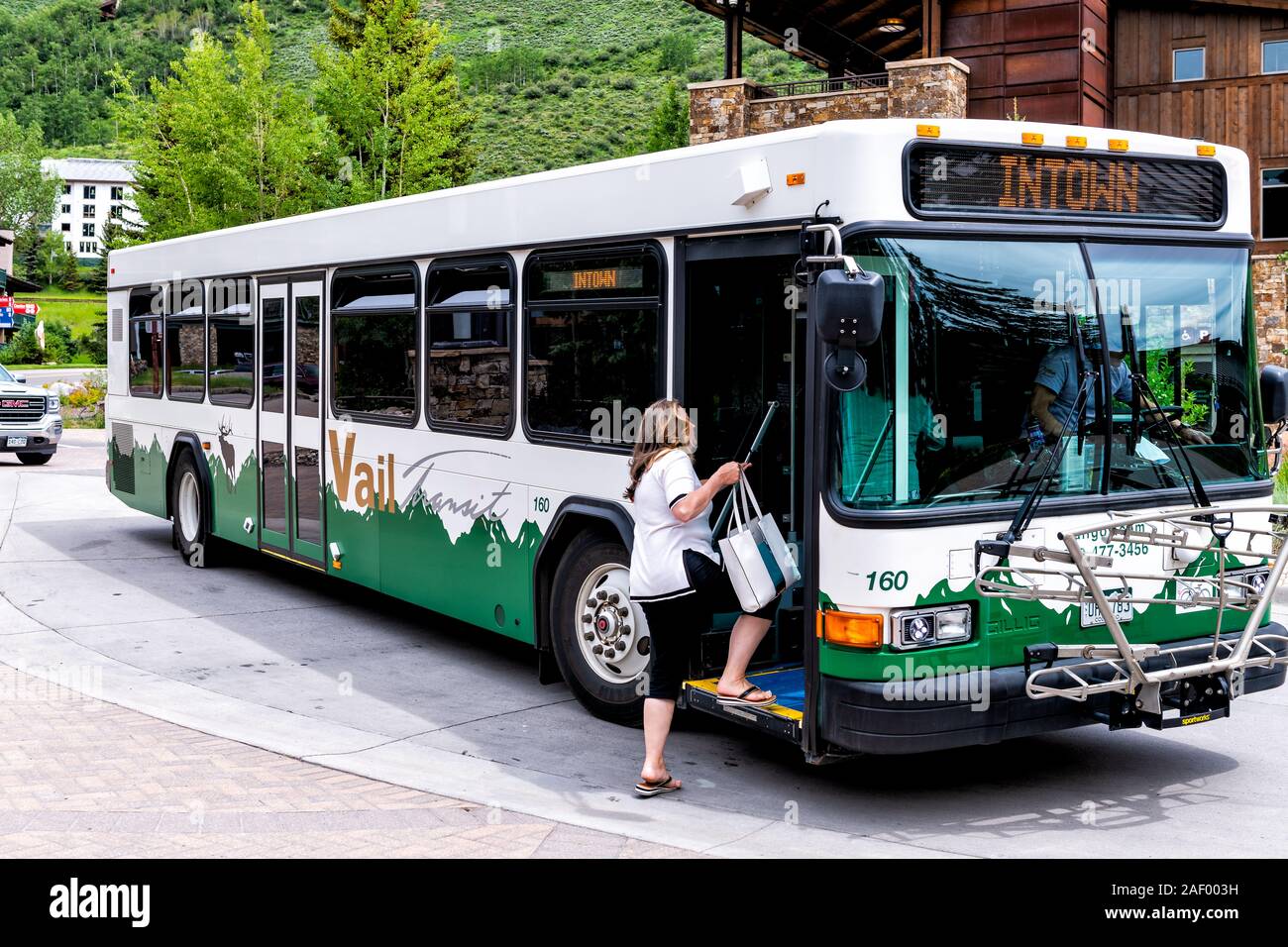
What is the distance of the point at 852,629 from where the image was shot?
5.71 m

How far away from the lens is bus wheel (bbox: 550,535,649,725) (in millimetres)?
7215

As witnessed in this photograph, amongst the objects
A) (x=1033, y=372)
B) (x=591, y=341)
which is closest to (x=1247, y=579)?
(x=1033, y=372)

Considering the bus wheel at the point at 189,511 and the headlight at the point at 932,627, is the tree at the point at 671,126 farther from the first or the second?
the headlight at the point at 932,627

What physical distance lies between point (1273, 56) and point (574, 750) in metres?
24.2

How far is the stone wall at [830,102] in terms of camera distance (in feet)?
71.4

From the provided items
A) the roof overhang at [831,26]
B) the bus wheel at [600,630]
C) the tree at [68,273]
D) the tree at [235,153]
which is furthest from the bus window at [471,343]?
the tree at [68,273]

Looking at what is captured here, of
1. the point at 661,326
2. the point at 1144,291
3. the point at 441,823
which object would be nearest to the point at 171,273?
the point at 661,326

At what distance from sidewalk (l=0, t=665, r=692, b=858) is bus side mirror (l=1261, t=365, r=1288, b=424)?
3.89 metres

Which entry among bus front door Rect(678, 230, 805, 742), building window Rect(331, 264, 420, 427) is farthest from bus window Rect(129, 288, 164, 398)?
bus front door Rect(678, 230, 805, 742)

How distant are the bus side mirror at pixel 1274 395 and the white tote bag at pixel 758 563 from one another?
105 inches

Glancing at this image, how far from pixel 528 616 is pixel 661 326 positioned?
206cm

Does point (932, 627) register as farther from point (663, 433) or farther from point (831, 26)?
point (831, 26)

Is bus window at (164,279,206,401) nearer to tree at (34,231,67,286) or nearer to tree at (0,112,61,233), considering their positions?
tree at (34,231,67,286)

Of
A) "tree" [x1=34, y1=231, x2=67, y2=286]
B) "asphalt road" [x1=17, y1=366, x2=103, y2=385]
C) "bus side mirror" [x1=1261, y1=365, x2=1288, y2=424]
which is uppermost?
"tree" [x1=34, y1=231, x2=67, y2=286]
